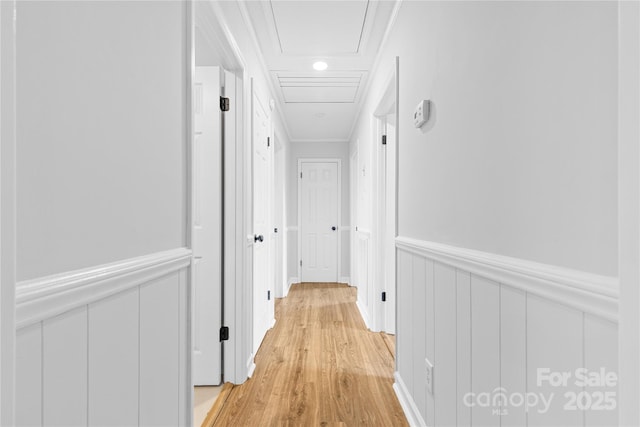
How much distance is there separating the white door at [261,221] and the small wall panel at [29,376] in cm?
203

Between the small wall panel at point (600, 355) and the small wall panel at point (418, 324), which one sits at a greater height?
the small wall panel at point (600, 355)

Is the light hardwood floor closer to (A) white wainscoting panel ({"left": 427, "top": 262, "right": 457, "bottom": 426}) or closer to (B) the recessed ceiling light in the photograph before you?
(A) white wainscoting panel ({"left": 427, "top": 262, "right": 457, "bottom": 426})

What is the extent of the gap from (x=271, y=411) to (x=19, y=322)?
1.63m

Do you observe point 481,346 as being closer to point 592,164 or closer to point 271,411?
point 592,164

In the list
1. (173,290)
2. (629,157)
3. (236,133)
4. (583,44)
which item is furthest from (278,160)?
(629,157)

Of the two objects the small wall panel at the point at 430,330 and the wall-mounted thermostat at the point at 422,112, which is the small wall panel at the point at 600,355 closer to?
the small wall panel at the point at 430,330

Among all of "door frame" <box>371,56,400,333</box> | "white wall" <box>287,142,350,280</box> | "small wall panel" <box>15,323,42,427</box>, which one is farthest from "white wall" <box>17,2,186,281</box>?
"white wall" <box>287,142,350,280</box>

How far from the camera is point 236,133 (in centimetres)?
227

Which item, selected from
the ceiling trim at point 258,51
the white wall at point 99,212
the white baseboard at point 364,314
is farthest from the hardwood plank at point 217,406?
the ceiling trim at point 258,51

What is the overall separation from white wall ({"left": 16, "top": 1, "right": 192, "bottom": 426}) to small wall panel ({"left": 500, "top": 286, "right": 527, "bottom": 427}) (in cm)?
95

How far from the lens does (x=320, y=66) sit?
3.11 metres

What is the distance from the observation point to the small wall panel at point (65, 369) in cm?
68

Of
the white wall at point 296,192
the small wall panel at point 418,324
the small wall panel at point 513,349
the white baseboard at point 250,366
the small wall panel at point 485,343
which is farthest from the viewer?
the white wall at point 296,192

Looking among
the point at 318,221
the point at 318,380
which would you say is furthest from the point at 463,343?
the point at 318,221
